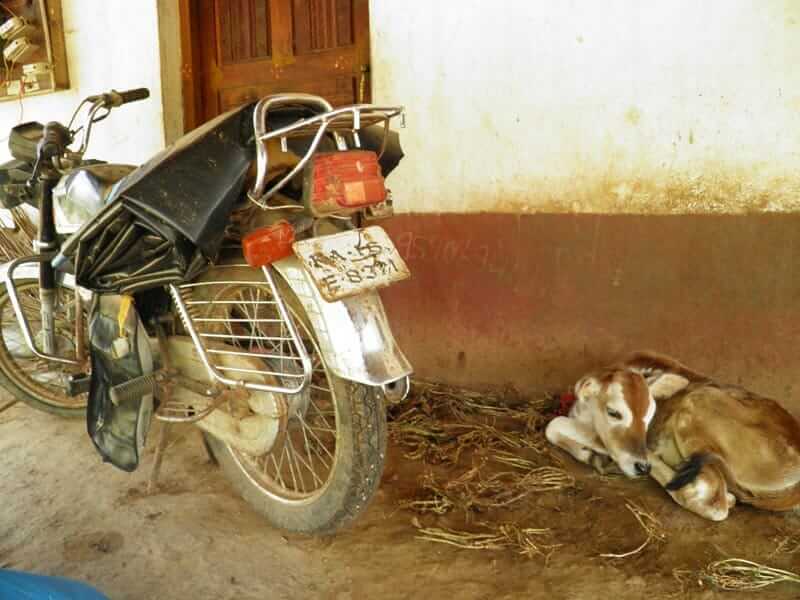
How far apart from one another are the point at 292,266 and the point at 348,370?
12.4 inches

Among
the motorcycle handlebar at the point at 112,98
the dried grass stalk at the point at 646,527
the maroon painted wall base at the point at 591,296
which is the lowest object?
the dried grass stalk at the point at 646,527

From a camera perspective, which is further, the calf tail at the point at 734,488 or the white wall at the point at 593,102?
the white wall at the point at 593,102

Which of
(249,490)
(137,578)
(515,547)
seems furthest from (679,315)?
(137,578)

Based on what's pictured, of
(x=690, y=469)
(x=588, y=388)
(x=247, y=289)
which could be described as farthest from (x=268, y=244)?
(x=690, y=469)

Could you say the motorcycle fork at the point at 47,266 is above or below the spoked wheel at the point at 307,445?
above

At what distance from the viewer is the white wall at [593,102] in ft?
8.23

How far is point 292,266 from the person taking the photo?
65.9 inches

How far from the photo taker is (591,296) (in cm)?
289

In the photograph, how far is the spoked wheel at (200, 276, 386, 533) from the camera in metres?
1.76

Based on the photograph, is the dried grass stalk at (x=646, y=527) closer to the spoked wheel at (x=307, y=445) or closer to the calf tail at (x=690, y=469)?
the calf tail at (x=690, y=469)

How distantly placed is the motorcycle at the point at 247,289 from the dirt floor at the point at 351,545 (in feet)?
0.46

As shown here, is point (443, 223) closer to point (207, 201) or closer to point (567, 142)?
point (567, 142)

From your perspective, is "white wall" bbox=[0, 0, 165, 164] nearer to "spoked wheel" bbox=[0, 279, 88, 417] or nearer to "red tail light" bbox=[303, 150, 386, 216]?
"spoked wheel" bbox=[0, 279, 88, 417]

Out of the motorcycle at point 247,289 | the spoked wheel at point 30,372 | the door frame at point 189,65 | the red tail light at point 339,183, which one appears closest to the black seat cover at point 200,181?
the motorcycle at point 247,289
